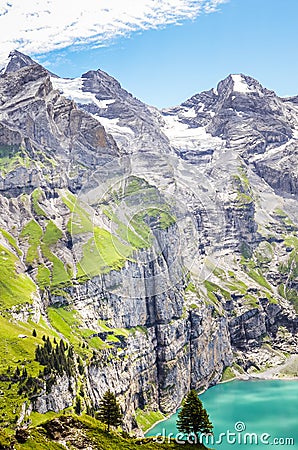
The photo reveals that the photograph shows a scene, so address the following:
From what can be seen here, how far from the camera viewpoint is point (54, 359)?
444 ft

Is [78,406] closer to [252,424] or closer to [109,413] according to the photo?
[252,424]

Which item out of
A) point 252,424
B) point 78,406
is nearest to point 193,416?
point 78,406

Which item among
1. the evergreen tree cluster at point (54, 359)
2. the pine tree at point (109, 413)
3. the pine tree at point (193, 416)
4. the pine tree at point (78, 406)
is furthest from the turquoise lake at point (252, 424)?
the pine tree at point (109, 413)

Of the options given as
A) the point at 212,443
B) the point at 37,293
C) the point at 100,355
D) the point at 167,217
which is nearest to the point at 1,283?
the point at 37,293

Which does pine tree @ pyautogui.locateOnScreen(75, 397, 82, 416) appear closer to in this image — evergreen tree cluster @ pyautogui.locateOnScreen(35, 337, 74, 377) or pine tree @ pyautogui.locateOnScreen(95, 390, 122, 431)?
evergreen tree cluster @ pyautogui.locateOnScreen(35, 337, 74, 377)

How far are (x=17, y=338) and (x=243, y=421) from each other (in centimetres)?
7903

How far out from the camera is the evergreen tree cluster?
5180 inches

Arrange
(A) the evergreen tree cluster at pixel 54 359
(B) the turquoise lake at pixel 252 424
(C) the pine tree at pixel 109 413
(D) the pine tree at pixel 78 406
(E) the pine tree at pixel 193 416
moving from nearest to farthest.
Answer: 1. (C) the pine tree at pixel 109 413
2. (E) the pine tree at pixel 193 416
3. (A) the evergreen tree cluster at pixel 54 359
4. (D) the pine tree at pixel 78 406
5. (B) the turquoise lake at pixel 252 424

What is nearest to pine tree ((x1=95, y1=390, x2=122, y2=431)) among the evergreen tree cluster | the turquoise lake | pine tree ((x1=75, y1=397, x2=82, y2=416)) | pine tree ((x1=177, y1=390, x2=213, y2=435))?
pine tree ((x1=177, y1=390, x2=213, y2=435))

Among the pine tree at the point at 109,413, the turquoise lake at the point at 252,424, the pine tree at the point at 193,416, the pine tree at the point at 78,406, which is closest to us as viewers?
the pine tree at the point at 109,413

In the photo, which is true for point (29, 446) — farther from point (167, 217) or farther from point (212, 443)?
point (167, 217)

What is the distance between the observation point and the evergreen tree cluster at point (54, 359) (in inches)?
5180

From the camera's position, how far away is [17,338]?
141875mm

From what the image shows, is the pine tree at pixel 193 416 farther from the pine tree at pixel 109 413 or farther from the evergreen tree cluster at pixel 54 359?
the evergreen tree cluster at pixel 54 359
